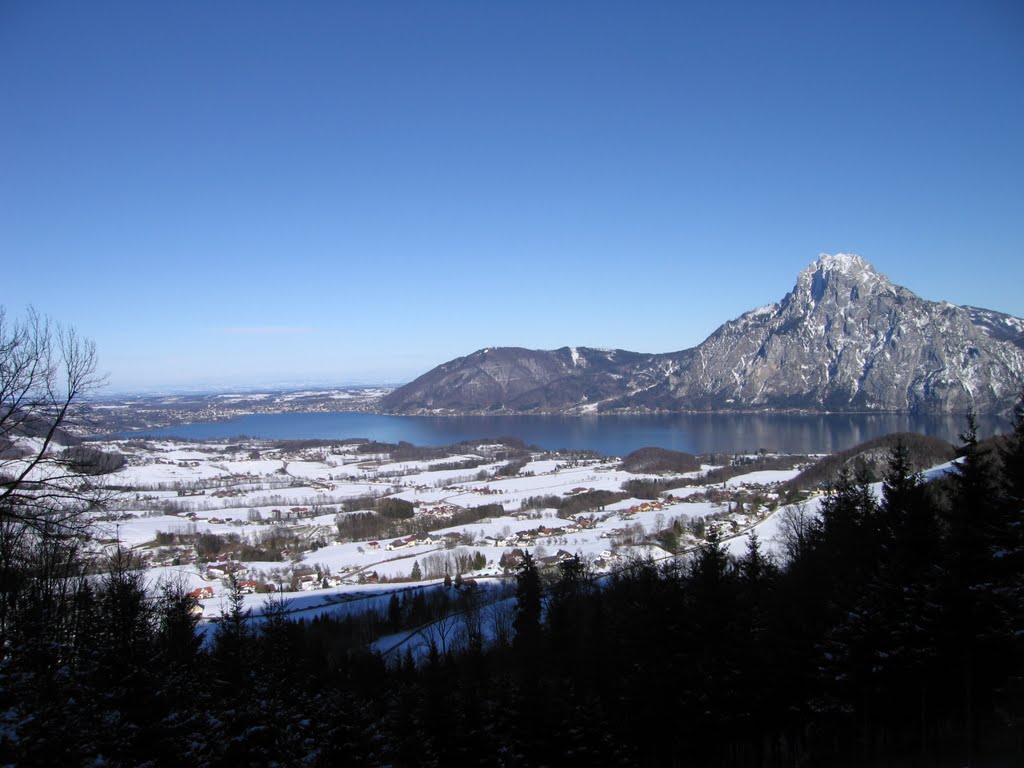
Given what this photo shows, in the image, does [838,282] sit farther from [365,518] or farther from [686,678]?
[686,678]

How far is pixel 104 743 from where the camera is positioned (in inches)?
198

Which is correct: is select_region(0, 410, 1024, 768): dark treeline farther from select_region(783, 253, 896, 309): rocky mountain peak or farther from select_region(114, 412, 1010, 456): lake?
select_region(783, 253, 896, 309): rocky mountain peak

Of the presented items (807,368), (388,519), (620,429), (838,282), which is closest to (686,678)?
(388,519)

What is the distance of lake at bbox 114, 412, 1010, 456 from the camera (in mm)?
79375

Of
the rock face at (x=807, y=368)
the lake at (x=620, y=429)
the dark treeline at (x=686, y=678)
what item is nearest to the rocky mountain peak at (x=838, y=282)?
the rock face at (x=807, y=368)

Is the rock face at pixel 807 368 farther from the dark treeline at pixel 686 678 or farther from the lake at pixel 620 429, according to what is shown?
the dark treeline at pixel 686 678

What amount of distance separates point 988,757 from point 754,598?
14.1ft

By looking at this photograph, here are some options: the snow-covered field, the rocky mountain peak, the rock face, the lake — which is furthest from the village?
the rocky mountain peak

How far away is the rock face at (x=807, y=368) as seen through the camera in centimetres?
11269

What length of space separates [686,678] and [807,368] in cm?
14156

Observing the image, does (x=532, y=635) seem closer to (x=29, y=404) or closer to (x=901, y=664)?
(x=901, y=664)

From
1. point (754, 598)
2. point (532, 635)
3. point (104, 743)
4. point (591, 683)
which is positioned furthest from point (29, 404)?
point (532, 635)

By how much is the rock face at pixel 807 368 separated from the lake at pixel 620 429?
11.8m

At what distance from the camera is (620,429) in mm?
110312
